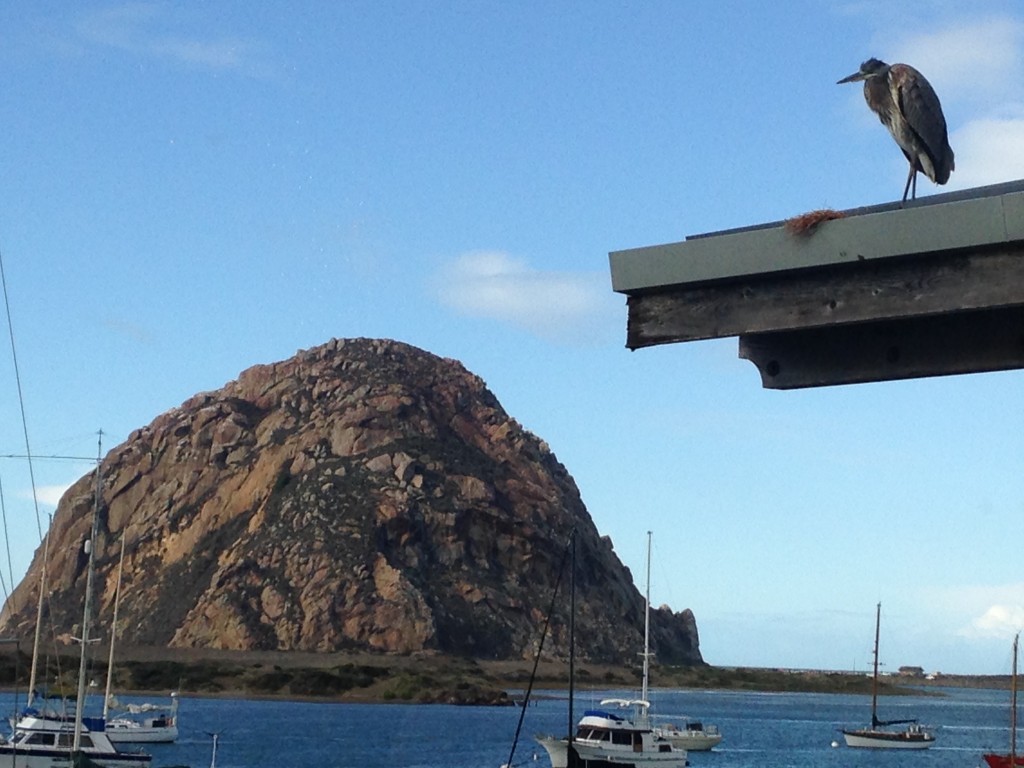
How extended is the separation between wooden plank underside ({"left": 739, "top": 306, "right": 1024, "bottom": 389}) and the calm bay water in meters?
68.5

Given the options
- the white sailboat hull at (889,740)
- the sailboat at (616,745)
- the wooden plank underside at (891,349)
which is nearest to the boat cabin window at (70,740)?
the sailboat at (616,745)

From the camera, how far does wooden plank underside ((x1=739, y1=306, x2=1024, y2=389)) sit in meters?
4.54

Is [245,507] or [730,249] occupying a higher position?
[245,507]

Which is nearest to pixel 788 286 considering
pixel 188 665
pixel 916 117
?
pixel 916 117

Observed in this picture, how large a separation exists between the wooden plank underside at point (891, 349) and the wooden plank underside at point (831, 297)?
11 centimetres

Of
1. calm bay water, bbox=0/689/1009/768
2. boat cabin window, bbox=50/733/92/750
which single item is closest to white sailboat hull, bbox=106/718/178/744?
calm bay water, bbox=0/689/1009/768

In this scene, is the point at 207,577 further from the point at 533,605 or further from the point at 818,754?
the point at 818,754

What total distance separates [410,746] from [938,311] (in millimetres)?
97199

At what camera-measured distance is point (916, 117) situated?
5.61 metres

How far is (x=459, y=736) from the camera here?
109 metres

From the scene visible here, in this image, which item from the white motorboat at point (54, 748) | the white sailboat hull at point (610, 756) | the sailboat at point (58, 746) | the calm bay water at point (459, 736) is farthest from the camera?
the calm bay water at point (459, 736)

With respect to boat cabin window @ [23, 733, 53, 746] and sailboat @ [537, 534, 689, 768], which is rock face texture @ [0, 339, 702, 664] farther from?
boat cabin window @ [23, 733, 53, 746]

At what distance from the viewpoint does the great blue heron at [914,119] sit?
5.61 meters

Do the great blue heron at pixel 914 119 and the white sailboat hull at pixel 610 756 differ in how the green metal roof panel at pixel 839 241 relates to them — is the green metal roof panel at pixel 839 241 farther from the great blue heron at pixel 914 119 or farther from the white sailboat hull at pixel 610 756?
the white sailboat hull at pixel 610 756
